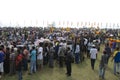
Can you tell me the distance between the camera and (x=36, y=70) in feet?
62.6

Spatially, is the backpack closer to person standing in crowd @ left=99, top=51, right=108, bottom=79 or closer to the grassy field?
the grassy field

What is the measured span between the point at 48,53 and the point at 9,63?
3414 millimetres

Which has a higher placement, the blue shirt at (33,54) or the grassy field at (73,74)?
the blue shirt at (33,54)

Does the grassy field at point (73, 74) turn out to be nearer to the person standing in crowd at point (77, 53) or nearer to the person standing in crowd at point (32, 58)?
the person standing in crowd at point (32, 58)

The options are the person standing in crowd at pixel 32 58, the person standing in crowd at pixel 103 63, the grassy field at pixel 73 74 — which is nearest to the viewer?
the person standing in crowd at pixel 103 63

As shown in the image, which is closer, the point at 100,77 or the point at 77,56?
the point at 100,77

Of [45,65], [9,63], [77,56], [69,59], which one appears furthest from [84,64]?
[9,63]

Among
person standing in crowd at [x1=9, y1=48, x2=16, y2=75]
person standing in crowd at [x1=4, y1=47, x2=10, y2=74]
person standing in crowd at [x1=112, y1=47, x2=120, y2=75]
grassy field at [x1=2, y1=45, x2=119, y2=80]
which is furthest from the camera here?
person standing in crowd at [x1=112, y1=47, x2=120, y2=75]

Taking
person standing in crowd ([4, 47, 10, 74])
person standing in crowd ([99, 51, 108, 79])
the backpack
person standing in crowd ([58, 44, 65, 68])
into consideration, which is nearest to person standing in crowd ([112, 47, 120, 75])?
person standing in crowd ([99, 51, 108, 79])

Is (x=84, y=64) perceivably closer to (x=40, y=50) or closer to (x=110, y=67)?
(x=110, y=67)

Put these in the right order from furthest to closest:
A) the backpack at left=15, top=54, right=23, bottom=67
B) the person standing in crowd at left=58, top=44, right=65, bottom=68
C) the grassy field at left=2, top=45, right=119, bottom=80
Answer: the person standing in crowd at left=58, top=44, right=65, bottom=68, the grassy field at left=2, top=45, right=119, bottom=80, the backpack at left=15, top=54, right=23, bottom=67

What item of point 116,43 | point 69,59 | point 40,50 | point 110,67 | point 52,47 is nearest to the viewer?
point 69,59

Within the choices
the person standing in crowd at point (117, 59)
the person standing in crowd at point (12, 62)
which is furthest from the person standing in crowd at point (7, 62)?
the person standing in crowd at point (117, 59)

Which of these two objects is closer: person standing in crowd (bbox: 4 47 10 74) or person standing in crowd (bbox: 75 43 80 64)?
person standing in crowd (bbox: 4 47 10 74)
